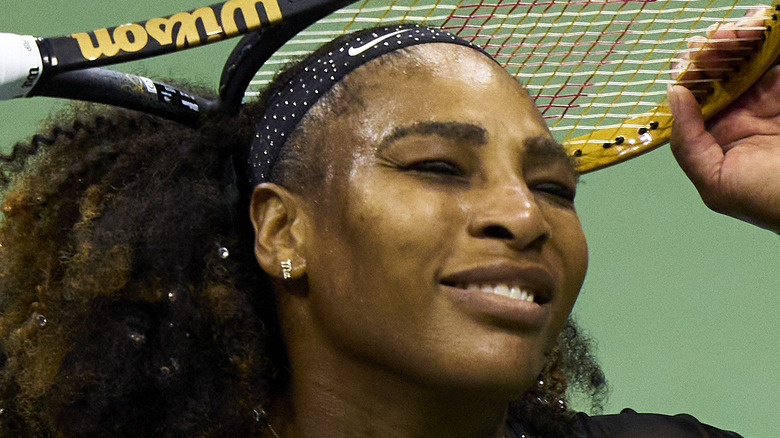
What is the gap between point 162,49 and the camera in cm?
117

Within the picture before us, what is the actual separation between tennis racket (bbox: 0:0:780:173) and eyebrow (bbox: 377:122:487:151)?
151 mm

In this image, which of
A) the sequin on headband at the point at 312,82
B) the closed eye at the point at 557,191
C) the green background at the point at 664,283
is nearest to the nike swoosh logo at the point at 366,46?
the sequin on headband at the point at 312,82

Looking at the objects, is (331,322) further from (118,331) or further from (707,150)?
(707,150)

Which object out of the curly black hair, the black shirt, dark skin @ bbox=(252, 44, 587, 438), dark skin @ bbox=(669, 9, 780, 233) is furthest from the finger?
the curly black hair

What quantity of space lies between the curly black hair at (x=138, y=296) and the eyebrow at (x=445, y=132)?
0.36ft

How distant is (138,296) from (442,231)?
39 cm

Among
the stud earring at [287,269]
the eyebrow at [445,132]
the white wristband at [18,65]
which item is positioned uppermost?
the white wristband at [18,65]

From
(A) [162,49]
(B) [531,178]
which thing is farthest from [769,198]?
(A) [162,49]

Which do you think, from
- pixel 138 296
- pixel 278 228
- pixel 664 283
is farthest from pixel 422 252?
pixel 664 283

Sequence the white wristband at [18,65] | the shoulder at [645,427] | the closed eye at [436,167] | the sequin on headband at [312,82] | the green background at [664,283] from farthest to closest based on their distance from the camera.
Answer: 1. the green background at [664,283]
2. the shoulder at [645,427]
3. the sequin on headband at [312,82]
4. the closed eye at [436,167]
5. the white wristband at [18,65]

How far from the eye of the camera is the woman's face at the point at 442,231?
46.1 inches

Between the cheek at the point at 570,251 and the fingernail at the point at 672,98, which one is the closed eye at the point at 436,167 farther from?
the fingernail at the point at 672,98

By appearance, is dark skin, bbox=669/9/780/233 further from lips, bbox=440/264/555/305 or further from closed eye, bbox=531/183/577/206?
lips, bbox=440/264/555/305

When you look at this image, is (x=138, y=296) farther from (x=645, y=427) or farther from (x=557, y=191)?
(x=645, y=427)
